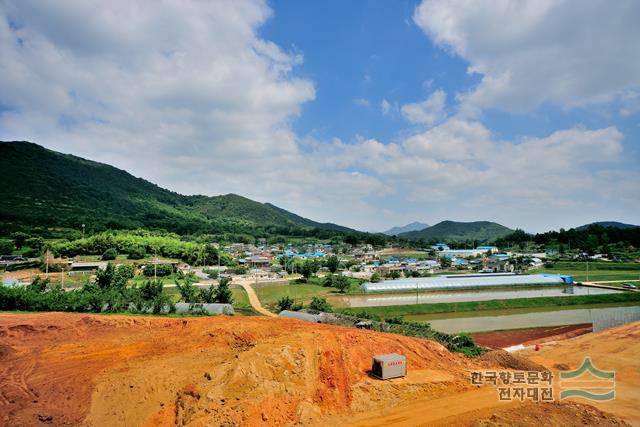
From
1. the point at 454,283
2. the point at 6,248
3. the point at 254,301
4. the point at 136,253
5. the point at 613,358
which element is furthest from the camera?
the point at 136,253

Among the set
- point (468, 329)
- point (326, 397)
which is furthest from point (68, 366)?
point (468, 329)

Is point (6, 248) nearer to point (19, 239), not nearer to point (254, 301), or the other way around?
point (19, 239)

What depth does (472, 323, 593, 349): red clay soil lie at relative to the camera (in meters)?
29.4

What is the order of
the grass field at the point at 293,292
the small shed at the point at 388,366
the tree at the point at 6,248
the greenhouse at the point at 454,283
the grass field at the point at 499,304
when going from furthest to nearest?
the tree at the point at 6,248, the greenhouse at the point at 454,283, the grass field at the point at 293,292, the grass field at the point at 499,304, the small shed at the point at 388,366

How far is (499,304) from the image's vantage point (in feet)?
147

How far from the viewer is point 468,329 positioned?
1366 inches

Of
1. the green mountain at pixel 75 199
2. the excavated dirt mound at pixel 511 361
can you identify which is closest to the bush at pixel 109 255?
the green mountain at pixel 75 199

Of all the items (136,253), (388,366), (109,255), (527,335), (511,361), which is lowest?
(527,335)

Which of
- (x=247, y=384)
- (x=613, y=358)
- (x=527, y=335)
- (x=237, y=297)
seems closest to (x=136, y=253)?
(x=237, y=297)

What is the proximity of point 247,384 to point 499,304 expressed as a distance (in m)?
40.3

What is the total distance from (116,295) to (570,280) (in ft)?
202

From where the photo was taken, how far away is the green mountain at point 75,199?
99.8 metres
